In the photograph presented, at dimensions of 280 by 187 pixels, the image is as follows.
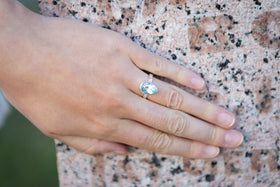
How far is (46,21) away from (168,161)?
3.00ft

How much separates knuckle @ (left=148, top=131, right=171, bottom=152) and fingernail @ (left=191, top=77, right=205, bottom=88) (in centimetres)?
28

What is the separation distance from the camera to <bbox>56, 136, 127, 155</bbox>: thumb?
1.32 meters

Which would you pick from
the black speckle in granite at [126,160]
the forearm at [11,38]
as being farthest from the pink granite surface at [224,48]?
the forearm at [11,38]

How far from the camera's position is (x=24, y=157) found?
3555mm

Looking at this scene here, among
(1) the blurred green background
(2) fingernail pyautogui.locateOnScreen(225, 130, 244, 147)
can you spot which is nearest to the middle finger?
(2) fingernail pyautogui.locateOnScreen(225, 130, 244, 147)

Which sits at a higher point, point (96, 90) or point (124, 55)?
point (124, 55)

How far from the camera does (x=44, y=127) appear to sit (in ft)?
4.01

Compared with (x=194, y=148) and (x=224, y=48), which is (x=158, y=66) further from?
(x=194, y=148)

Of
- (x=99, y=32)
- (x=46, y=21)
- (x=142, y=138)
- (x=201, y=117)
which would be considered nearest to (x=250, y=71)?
(x=201, y=117)

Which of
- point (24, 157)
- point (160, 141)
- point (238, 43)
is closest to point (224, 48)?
point (238, 43)

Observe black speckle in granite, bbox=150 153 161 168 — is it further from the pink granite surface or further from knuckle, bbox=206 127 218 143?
knuckle, bbox=206 127 218 143

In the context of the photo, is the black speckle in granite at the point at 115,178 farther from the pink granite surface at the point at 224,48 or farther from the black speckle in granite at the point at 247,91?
the black speckle in granite at the point at 247,91

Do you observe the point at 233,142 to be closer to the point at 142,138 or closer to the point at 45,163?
the point at 142,138

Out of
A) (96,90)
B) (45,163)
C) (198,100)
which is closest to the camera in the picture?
(96,90)
